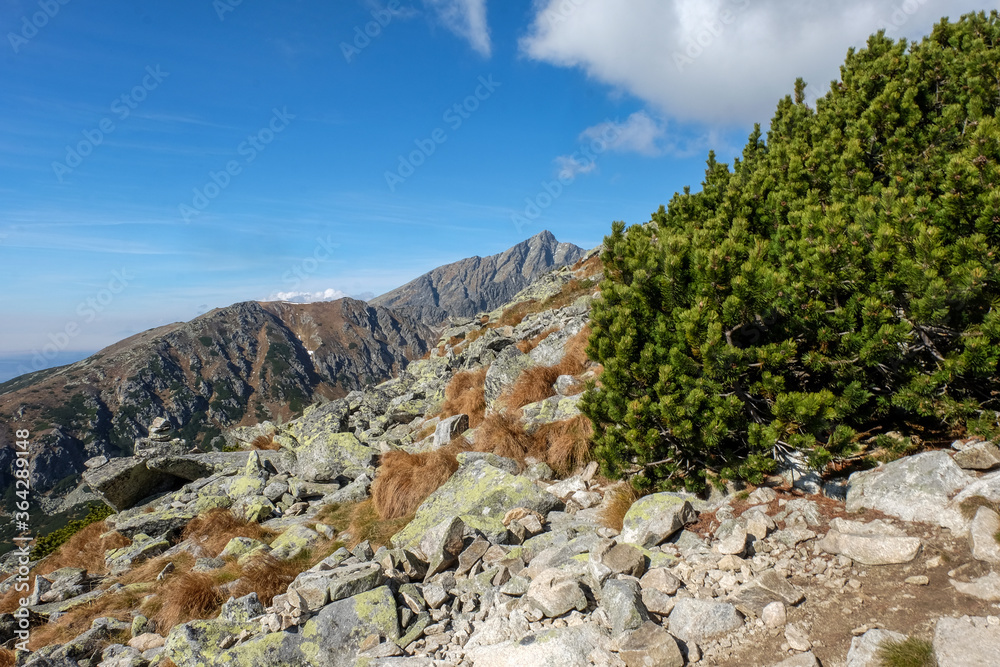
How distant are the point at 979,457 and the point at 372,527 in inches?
408

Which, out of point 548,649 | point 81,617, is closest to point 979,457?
point 548,649

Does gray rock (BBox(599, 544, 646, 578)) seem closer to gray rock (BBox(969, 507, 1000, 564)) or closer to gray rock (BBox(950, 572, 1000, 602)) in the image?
gray rock (BBox(950, 572, 1000, 602))

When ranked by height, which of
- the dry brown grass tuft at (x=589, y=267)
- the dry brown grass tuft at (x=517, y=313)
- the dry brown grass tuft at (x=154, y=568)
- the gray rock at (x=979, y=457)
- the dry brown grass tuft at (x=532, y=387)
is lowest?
the dry brown grass tuft at (x=154, y=568)

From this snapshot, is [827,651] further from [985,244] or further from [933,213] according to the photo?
[933,213]

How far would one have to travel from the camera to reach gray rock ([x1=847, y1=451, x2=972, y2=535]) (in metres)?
5.29

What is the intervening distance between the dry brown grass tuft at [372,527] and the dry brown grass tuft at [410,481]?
17 cm

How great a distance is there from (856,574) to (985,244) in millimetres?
4049

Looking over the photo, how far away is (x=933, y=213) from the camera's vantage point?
6.29m

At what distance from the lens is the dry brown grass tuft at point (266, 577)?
26.5 feet

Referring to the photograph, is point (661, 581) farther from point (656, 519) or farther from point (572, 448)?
point (572, 448)

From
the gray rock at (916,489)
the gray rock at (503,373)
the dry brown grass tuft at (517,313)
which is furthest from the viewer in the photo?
the dry brown grass tuft at (517,313)

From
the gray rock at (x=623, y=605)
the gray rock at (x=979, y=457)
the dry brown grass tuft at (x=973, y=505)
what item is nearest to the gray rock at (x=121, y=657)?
the gray rock at (x=623, y=605)

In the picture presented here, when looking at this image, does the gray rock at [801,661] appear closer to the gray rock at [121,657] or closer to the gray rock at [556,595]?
the gray rock at [556,595]

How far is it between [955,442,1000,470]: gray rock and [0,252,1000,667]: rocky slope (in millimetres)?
19
